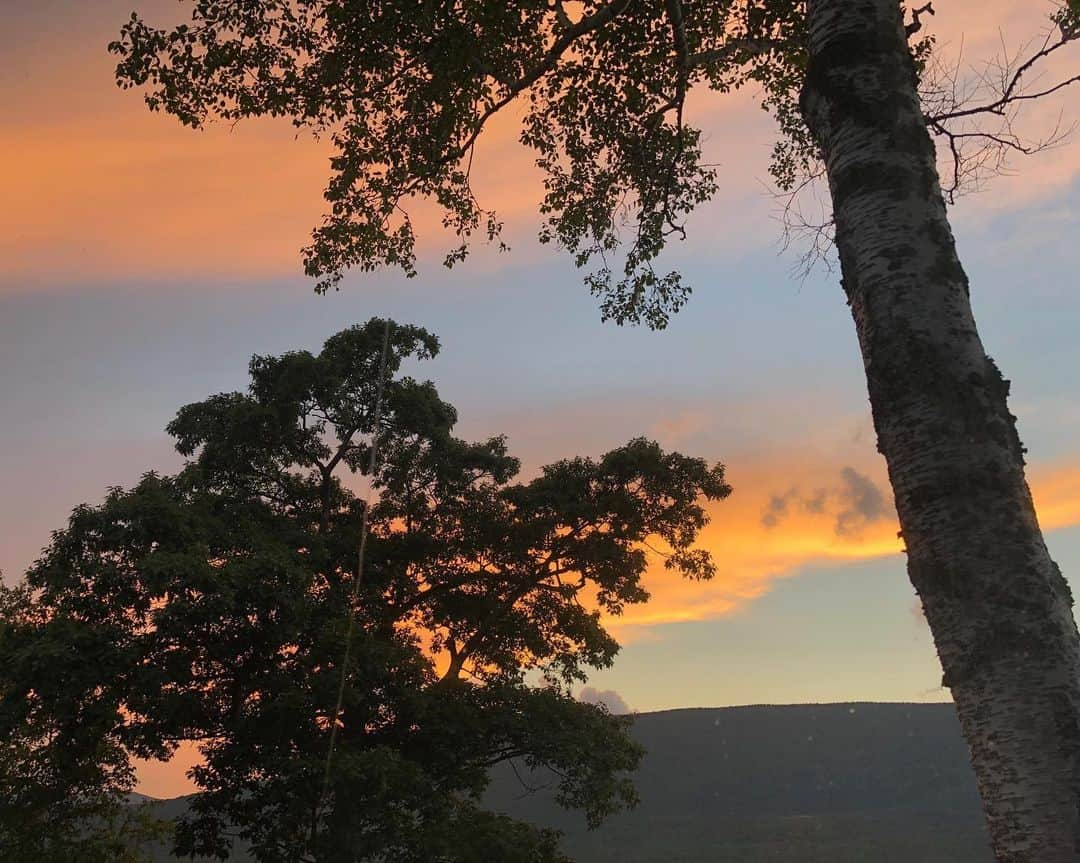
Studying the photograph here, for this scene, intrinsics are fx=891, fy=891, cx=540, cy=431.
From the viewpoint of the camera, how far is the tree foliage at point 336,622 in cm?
1764

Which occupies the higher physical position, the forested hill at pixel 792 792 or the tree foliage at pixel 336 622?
the tree foliage at pixel 336 622

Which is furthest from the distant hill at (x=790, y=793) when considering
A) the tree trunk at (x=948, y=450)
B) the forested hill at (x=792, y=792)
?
the tree trunk at (x=948, y=450)

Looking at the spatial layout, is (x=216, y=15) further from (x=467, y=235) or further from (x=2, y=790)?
(x=2, y=790)

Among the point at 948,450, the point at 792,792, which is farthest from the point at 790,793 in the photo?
the point at 948,450

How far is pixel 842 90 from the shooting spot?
5.06m

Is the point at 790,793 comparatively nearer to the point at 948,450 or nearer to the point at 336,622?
the point at 336,622

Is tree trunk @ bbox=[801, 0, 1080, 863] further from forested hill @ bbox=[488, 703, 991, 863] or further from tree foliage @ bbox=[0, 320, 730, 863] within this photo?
forested hill @ bbox=[488, 703, 991, 863]

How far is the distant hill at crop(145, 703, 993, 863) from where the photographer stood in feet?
330

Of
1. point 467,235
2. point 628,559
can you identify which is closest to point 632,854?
point 628,559

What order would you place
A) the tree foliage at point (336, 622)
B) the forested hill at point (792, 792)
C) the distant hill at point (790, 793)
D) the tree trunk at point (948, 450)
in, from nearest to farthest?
the tree trunk at point (948, 450), the tree foliage at point (336, 622), the distant hill at point (790, 793), the forested hill at point (792, 792)

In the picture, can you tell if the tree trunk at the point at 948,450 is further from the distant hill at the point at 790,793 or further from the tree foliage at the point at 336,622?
the distant hill at the point at 790,793

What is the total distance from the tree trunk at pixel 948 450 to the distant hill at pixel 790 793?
338 ft

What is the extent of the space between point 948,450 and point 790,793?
447ft

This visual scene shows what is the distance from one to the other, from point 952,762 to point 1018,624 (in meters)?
139
